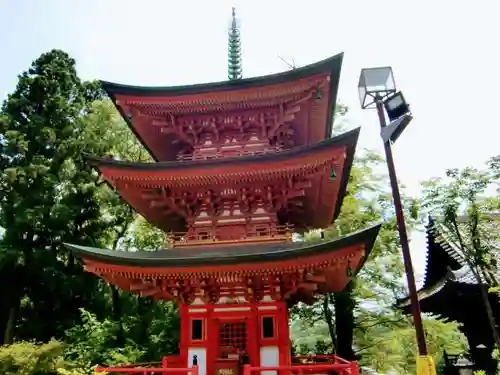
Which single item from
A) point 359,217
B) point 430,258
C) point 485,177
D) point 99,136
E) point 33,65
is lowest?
point 430,258

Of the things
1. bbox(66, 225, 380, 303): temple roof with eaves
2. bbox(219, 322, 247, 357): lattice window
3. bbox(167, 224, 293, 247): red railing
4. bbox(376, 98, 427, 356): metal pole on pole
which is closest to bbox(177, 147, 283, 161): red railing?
bbox(167, 224, 293, 247): red railing

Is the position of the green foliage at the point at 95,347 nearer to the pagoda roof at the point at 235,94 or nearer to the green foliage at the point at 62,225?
the green foliage at the point at 62,225

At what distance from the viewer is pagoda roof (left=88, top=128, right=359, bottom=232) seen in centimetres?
1034

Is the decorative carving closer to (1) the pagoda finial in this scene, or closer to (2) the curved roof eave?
(2) the curved roof eave

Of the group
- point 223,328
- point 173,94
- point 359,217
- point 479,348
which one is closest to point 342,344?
point 359,217

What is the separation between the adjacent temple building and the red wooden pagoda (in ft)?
0.10

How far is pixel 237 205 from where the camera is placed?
Result: 11734 mm

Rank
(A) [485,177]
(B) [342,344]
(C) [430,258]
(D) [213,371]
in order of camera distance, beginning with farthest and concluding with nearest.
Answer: (B) [342,344] → (C) [430,258] → (A) [485,177] → (D) [213,371]

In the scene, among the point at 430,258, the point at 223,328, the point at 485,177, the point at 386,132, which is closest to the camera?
the point at 386,132

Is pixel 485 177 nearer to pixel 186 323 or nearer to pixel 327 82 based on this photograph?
pixel 327 82

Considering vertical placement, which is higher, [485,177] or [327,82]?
[327,82]

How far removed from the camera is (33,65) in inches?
1025

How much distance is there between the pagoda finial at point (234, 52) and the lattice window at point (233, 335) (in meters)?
9.86

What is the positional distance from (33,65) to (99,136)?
253 inches
